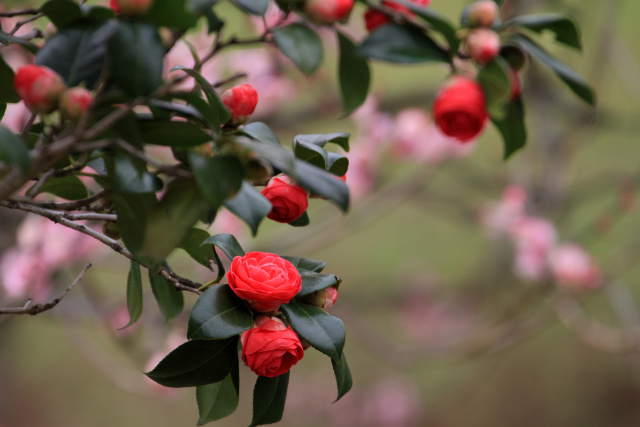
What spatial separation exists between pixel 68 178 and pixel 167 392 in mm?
1050

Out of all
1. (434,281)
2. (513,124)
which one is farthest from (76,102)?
(434,281)

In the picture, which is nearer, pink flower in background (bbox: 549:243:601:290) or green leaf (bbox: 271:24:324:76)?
green leaf (bbox: 271:24:324:76)

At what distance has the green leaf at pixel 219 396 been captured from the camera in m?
0.53

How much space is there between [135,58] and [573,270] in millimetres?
1891

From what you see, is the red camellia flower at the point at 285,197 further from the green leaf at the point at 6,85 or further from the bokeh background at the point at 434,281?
the bokeh background at the point at 434,281

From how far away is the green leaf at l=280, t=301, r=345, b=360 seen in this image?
0.47 metres

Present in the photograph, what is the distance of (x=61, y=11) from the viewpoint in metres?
0.42

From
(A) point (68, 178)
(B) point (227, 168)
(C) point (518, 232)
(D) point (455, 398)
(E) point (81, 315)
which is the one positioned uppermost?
(B) point (227, 168)

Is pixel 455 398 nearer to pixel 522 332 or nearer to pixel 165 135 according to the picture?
pixel 522 332

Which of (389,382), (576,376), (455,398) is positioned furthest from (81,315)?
(576,376)

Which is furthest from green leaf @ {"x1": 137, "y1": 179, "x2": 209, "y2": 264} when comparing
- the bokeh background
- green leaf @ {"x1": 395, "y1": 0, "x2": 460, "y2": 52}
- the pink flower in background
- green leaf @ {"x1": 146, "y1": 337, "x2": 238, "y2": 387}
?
the pink flower in background

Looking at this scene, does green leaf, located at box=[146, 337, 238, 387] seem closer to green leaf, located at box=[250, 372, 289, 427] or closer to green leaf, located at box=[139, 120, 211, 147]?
green leaf, located at box=[250, 372, 289, 427]

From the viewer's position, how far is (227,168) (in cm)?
38

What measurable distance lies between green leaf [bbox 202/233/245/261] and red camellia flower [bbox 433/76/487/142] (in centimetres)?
22
